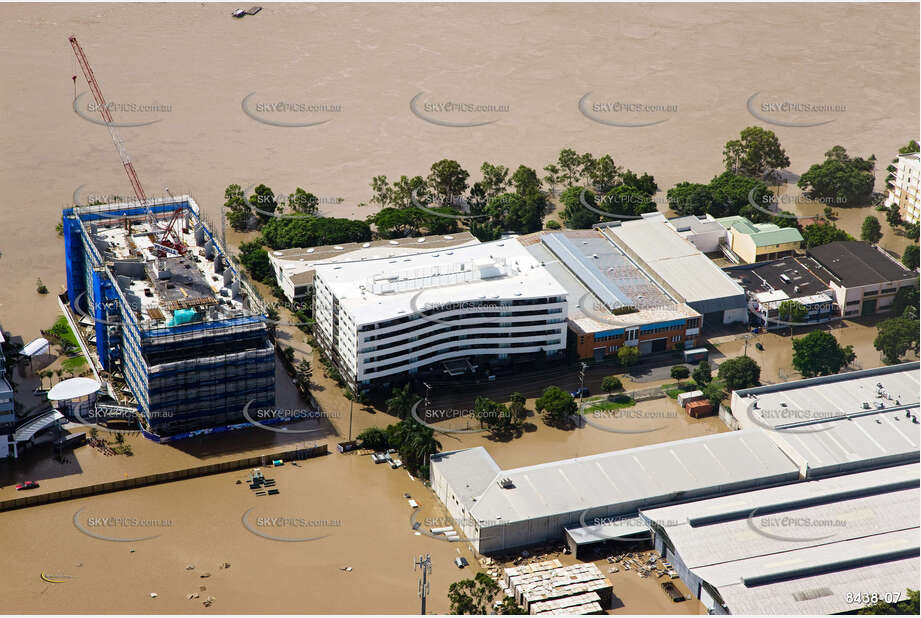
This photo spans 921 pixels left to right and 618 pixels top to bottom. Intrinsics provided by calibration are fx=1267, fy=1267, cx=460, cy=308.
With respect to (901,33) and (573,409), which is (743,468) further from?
(901,33)

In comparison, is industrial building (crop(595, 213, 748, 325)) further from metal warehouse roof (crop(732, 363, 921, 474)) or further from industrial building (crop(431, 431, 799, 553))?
industrial building (crop(431, 431, 799, 553))

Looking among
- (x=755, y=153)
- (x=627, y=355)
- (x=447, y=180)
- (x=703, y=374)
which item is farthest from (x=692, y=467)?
(x=755, y=153)

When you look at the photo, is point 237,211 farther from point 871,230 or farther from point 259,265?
point 871,230

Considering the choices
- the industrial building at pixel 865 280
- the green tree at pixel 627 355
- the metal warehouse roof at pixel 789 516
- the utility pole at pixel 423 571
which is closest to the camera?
the utility pole at pixel 423 571

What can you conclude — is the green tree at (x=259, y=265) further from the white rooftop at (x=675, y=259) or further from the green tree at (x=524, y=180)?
the white rooftop at (x=675, y=259)

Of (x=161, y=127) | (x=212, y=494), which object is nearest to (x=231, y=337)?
(x=212, y=494)

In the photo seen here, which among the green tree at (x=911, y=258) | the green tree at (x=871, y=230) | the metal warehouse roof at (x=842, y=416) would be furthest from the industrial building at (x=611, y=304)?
the green tree at (x=911, y=258)
